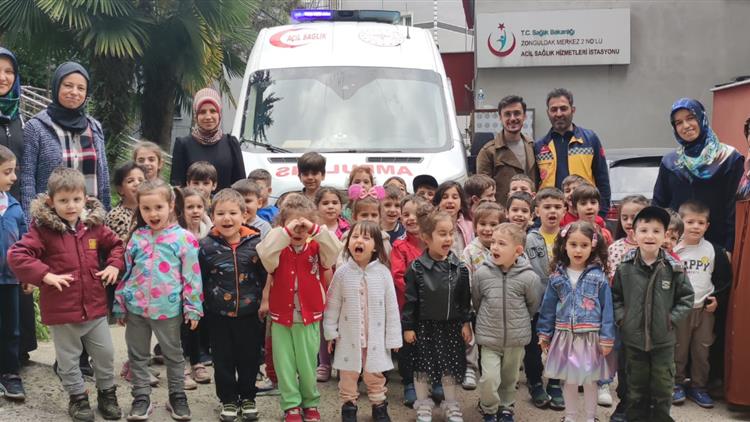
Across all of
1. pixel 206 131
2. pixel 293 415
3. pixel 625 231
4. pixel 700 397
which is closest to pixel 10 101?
pixel 206 131

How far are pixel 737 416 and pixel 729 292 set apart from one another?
0.87 metres

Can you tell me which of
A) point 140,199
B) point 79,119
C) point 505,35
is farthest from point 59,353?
point 505,35

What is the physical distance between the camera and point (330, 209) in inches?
230

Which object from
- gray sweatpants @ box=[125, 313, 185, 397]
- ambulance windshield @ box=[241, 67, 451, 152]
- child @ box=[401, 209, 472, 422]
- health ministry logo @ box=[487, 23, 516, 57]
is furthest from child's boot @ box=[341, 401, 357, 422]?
health ministry logo @ box=[487, 23, 516, 57]

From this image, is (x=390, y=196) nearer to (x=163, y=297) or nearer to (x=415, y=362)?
(x=415, y=362)

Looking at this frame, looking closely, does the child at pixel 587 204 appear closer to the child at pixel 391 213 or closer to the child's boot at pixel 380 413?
the child at pixel 391 213

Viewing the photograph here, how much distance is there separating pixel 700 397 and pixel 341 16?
6088 mm

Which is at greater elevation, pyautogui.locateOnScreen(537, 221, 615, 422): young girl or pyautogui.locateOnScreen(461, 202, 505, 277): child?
pyautogui.locateOnScreen(461, 202, 505, 277): child

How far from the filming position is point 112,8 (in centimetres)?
1220

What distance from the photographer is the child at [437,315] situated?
17.2 ft

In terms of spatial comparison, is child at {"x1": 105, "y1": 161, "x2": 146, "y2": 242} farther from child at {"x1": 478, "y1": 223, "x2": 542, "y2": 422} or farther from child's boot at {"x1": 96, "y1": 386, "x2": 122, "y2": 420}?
child at {"x1": 478, "y1": 223, "x2": 542, "y2": 422}

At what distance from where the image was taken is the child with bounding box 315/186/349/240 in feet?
19.1

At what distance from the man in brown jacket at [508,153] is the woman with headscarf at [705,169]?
146 centimetres

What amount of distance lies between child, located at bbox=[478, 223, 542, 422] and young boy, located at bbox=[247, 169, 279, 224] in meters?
1.81
